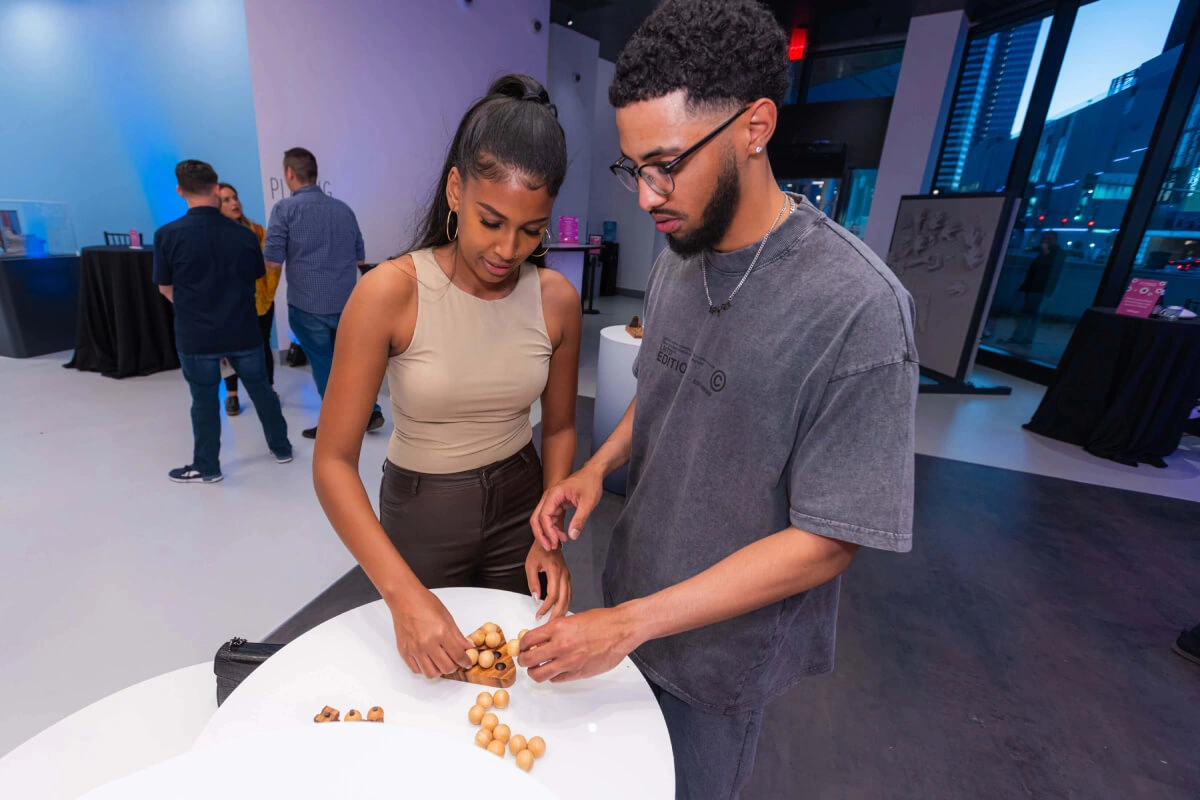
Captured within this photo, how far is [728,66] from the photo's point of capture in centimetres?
69

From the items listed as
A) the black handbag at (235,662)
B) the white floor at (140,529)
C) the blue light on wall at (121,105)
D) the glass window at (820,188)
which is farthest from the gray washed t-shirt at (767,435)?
the glass window at (820,188)

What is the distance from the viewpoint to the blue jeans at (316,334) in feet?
11.3

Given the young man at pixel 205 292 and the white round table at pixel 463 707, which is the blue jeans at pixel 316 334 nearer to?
the young man at pixel 205 292

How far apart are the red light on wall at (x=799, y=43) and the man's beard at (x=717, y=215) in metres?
8.04

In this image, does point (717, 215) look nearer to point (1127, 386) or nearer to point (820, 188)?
point (1127, 386)

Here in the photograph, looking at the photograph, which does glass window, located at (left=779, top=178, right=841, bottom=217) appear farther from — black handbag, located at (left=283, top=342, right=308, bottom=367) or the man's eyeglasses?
the man's eyeglasses

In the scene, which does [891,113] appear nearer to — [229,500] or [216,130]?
[216,130]

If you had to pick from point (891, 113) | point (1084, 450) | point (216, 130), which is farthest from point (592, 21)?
point (1084, 450)

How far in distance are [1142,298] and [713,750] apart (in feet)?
17.3

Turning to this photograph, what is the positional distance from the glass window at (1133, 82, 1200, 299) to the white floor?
1.83 m

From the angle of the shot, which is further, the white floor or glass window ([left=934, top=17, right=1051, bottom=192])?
glass window ([left=934, top=17, right=1051, bottom=192])

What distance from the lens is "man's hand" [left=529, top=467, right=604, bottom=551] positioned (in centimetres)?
98

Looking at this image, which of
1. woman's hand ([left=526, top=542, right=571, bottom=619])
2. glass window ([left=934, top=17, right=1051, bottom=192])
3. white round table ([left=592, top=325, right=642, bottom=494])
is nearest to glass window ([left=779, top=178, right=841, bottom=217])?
glass window ([left=934, top=17, right=1051, bottom=192])

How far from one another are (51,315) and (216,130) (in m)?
2.24
